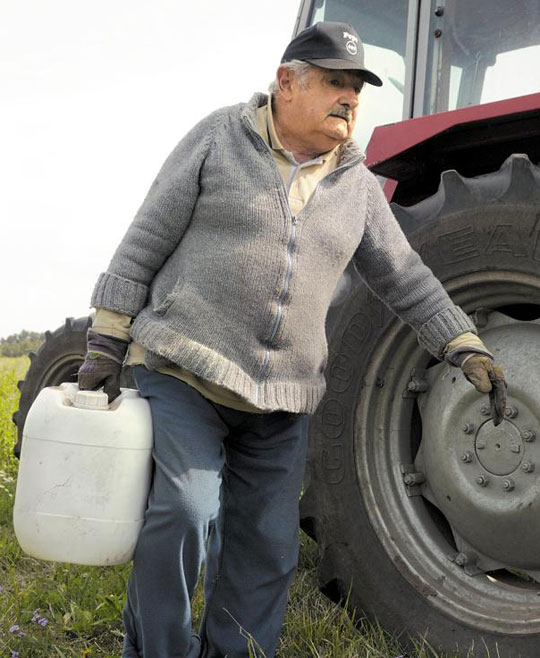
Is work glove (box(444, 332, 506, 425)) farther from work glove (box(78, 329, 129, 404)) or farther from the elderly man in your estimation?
work glove (box(78, 329, 129, 404))

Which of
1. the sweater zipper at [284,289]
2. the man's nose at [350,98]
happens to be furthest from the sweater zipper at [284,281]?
the man's nose at [350,98]

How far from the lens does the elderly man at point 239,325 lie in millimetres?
2092

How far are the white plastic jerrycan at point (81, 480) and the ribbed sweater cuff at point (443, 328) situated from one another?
825 mm

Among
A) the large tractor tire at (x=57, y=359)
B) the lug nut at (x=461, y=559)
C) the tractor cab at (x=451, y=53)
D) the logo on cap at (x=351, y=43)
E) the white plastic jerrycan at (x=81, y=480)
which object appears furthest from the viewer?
the large tractor tire at (x=57, y=359)

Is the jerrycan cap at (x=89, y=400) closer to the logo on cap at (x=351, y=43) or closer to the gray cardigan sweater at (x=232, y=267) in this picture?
the gray cardigan sweater at (x=232, y=267)

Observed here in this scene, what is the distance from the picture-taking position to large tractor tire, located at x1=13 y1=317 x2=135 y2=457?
14.6 feet

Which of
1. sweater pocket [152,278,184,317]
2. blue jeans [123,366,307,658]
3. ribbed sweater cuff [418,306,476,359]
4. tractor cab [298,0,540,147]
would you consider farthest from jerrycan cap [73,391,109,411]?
tractor cab [298,0,540,147]

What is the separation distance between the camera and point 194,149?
217 cm

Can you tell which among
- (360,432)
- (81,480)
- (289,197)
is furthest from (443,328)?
(81,480)

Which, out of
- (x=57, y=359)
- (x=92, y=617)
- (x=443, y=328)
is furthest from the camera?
(x=57, y=359)

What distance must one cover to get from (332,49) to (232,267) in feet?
2.00

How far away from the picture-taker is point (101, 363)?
2.15 metres

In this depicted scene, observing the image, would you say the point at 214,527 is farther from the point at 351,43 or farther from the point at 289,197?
the point at 351,43

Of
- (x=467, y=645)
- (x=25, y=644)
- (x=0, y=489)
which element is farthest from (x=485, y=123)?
(x=0, y=489)
